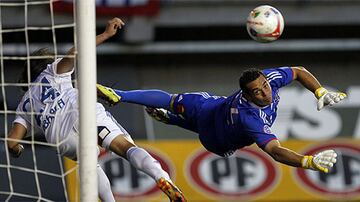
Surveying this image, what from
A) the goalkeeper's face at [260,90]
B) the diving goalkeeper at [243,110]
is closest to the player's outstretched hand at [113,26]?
the diving goalkeeper at [243,110]

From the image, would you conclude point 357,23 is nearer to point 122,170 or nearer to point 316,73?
point 316,73

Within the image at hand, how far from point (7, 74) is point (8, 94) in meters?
1.69

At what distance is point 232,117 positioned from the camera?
29.7 feet

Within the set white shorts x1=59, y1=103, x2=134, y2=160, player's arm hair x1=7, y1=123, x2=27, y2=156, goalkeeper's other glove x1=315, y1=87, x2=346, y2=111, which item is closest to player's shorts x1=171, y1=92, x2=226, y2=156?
white shorts x1=59, y1=103, x2=134, y2=160

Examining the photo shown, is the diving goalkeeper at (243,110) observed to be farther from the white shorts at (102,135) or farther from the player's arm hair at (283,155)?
the white shorts at (102,135)

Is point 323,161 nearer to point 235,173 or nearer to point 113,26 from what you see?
point 113,26

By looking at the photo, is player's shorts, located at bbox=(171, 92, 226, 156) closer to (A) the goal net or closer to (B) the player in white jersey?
(B) the player in white jersey

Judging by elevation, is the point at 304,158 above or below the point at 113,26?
below

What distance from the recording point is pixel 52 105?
875 centimetres

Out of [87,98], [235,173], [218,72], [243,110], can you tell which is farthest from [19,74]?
[87,98]

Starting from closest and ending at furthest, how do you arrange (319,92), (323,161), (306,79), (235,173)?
(323,161)
(319,92)
(306,79)
(235,173)

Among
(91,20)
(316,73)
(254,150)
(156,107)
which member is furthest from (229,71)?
(91,20)

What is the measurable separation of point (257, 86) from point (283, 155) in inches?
22.0

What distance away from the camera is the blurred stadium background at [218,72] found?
16.1 meters
